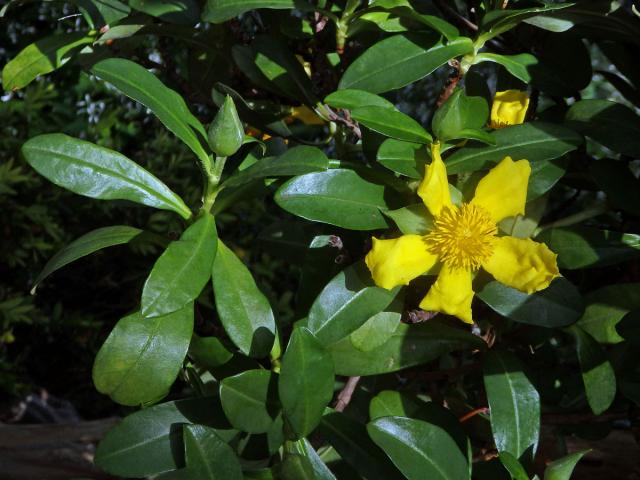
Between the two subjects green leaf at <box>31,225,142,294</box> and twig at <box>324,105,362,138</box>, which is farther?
twig at <box>324,105,362,138</box>

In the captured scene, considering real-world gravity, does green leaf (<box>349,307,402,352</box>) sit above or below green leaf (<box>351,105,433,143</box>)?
below

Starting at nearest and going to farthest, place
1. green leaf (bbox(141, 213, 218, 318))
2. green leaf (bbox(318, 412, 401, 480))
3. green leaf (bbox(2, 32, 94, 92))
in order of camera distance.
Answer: green leaf (bbox(141, 213, 218, 318)) → green leaf (bbox(318, 412, 401, 480)) → green leaf (bbox(2, 32, 94, 92))

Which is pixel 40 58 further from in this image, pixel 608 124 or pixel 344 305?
pixel 608 124

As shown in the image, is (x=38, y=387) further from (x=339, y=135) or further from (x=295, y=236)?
(x=339, y=135)

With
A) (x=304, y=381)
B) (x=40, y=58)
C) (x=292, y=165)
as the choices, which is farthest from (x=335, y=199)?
(x=40, y=58)

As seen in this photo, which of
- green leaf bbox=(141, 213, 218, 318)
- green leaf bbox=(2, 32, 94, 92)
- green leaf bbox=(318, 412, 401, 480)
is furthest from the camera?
green leaf bbox=(2, 32, 94, 92)

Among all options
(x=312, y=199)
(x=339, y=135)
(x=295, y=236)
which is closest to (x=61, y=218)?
(x=295, y=236)

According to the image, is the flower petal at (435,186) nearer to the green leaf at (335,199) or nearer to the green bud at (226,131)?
the green leaf at (335,199)

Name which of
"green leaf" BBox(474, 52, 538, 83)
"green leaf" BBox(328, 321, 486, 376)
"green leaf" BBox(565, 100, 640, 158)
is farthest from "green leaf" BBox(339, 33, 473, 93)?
"green leaf" BBox(328, 321, 486, 376)

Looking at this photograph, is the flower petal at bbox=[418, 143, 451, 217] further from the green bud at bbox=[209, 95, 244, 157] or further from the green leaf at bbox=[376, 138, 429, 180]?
the green bud at bbox=[209, 95, 244, 157]
